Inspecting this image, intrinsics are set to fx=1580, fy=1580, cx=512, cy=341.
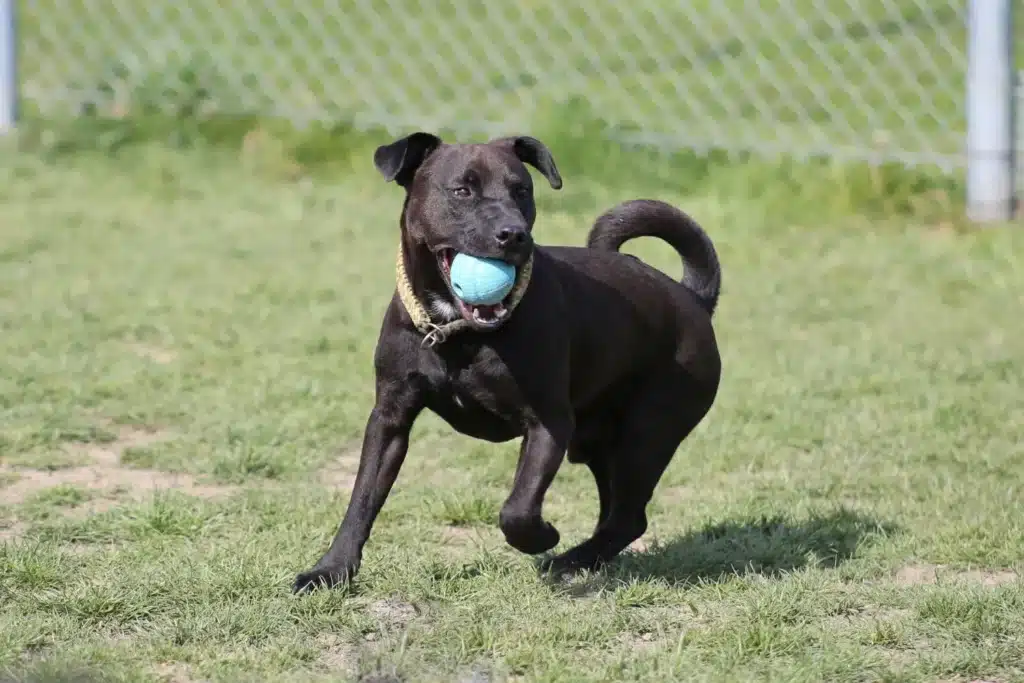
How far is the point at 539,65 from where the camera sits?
1052cm

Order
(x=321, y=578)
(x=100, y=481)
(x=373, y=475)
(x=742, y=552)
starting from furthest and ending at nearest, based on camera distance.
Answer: (x=100, y=481) → (x=742, y=552) → (x=373, y=475) → (x=321, y=578)

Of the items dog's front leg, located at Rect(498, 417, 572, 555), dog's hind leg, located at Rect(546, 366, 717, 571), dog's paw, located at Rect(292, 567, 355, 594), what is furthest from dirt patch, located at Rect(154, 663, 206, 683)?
dog's hind leg, located at Rect(546, 366, 717, 571)

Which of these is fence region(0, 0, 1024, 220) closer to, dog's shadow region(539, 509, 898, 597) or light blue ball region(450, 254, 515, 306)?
dog's shadow region(539, 509, 898, 597)

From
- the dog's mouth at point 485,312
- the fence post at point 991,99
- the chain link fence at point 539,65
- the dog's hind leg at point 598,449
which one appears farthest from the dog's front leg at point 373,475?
the chain link fence at point 539,65

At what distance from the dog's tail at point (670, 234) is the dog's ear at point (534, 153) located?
0.44 m

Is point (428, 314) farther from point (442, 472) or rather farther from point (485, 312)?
point (442, 472)

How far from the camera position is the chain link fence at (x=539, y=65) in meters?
9.48

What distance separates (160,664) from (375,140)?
6.42m

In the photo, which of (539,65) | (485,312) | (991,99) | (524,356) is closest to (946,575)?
(524,356)

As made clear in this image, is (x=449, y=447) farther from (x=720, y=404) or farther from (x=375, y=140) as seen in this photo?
(x=375, y=140)

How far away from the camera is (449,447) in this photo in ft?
17.5

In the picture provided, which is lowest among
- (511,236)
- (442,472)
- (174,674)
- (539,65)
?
(174,674)

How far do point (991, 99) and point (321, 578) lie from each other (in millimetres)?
5574

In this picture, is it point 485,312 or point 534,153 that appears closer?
point 485,312
